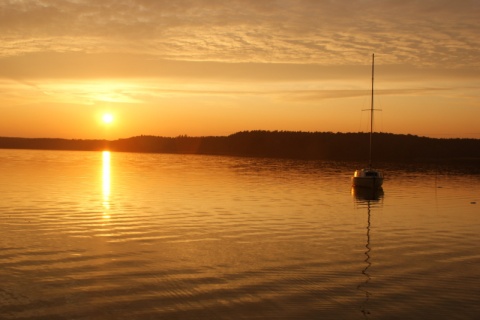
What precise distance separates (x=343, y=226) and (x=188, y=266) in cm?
1255

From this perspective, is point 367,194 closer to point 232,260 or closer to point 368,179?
point 368,179

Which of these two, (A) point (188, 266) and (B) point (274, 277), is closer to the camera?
(B) point (274, 277)

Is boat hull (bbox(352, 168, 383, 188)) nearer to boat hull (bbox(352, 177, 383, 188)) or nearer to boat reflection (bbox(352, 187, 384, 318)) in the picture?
boat hull (bbox(352, 177, 383, 188))

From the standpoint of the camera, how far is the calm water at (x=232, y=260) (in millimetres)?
13273

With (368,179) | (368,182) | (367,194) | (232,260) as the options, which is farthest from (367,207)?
(232,260)

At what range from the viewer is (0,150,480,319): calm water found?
43.5 ft

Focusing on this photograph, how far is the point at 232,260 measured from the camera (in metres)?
18.5

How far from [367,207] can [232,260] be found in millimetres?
20961

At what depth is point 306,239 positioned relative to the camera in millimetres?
23172

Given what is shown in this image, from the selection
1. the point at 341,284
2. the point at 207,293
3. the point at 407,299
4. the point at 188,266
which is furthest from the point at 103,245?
the point at 407,299

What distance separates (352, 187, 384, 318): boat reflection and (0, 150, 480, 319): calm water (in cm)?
10

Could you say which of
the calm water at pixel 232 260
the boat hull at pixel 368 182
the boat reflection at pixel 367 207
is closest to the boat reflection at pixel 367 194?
the boat reflection at pixel 367 207

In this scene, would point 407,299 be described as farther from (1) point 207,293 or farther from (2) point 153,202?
(2) point 153,202

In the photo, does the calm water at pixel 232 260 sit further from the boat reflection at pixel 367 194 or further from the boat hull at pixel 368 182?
the boat hull at pixel 368 182
